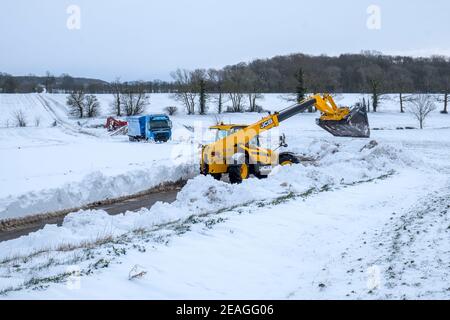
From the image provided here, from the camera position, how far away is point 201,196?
13.0 metres

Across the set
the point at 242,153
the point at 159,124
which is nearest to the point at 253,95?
the point at 159,124

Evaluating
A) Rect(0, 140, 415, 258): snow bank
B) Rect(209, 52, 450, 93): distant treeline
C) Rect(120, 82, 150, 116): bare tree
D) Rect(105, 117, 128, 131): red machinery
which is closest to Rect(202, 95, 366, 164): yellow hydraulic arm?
Rect(0, 140, 415, 258): snow bank

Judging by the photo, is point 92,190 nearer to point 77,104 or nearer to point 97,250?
point 97,250

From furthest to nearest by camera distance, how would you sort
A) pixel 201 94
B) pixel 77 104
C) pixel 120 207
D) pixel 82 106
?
pixel 82 106, pixel 77 104, pixel 201 94, pixel 120 207

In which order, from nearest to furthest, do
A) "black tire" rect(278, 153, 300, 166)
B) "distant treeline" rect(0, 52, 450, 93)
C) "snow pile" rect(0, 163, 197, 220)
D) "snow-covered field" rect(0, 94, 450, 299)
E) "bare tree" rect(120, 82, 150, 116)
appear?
"snow-covered field" rect(0, 94, 450, 299), "snow pile" rect(0, 163, 197, 220), "black tire" rect(278, 153, 300, 166), "bare tree" rect(120, 82, 150, 116), "distant treeline" rect(0, 52, 450, 93)

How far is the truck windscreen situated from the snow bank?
22173mm

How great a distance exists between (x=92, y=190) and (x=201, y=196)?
570cm

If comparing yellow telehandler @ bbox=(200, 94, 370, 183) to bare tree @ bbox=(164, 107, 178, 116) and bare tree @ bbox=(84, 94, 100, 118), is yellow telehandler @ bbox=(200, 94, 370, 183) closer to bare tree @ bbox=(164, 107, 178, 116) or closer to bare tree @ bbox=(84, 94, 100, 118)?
bare tree @ bbox=(164, 107, 178, 116)

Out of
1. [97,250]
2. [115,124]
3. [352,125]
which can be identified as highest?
[352,125]

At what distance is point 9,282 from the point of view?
254 inches

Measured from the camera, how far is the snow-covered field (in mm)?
5973
